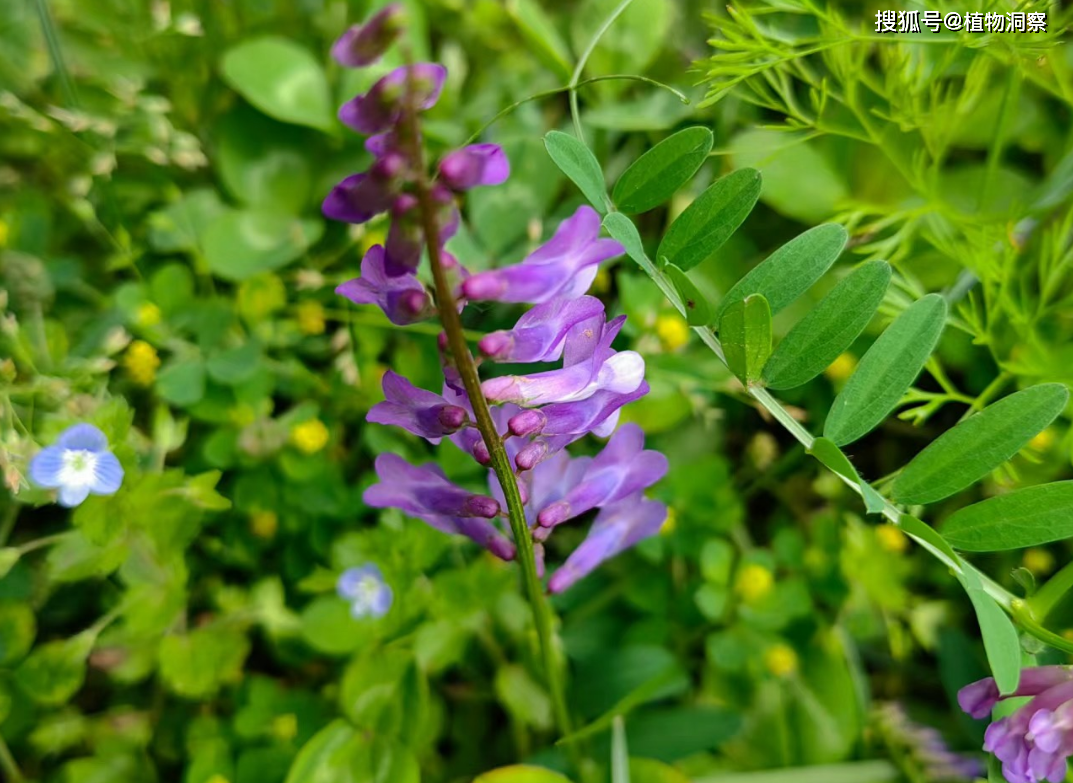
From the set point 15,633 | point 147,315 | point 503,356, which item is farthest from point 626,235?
point 15,633

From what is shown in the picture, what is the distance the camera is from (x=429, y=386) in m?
1.40

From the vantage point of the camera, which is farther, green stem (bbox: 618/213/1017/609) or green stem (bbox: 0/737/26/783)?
green stem (bbox: 0/737/26/783)

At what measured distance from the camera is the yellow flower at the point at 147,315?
135 centimetres

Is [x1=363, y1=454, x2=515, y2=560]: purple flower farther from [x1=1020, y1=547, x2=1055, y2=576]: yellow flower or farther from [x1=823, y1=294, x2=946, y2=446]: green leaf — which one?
[x1=1020, y1=547, x2=1055, y2=576]: yellow flower

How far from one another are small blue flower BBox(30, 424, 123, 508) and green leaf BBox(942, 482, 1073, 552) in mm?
933

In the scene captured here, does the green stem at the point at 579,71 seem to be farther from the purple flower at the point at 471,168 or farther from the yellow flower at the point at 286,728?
the yellow flower at the point at 286,728

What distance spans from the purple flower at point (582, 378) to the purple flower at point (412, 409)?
0.04 metres

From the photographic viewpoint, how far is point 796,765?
1.33 meters

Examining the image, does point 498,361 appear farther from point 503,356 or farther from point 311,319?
point 311,319

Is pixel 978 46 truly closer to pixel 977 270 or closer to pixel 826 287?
pixel 977 270

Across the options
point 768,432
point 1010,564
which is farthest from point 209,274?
point 1010,564

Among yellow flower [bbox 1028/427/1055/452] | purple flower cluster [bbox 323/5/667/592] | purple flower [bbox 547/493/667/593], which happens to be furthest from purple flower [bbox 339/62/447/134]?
yellow flower [bbox 1028/427/1055/452]

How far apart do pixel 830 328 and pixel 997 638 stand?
33cm

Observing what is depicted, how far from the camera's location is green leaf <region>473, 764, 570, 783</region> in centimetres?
106
